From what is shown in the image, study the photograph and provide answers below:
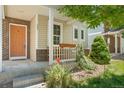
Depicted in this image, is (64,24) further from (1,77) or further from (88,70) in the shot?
(1,77)

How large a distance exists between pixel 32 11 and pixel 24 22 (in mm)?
2002

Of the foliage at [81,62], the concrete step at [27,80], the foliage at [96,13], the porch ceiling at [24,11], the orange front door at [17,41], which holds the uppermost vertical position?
the porch ceiling at [24,11]

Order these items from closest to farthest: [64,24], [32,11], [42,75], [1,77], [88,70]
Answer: [1,77], [42,75], [88,70], [32,11], [64,24]

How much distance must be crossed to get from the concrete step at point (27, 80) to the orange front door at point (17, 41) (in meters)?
5.26

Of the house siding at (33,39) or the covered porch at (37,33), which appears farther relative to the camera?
the house siding at (33,39)

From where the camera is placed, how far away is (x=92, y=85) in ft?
27.7

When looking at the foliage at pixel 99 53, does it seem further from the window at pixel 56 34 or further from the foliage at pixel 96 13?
the foliage at pixel 96 13

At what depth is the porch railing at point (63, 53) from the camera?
40.8 feet

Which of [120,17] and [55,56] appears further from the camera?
[55,56]

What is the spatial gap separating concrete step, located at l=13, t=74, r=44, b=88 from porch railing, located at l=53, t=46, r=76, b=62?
3.46m

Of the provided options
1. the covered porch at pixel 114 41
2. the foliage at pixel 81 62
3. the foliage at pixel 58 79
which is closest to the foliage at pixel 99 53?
the foliage at pixel 81 62

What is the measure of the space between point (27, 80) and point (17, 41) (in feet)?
20.5
